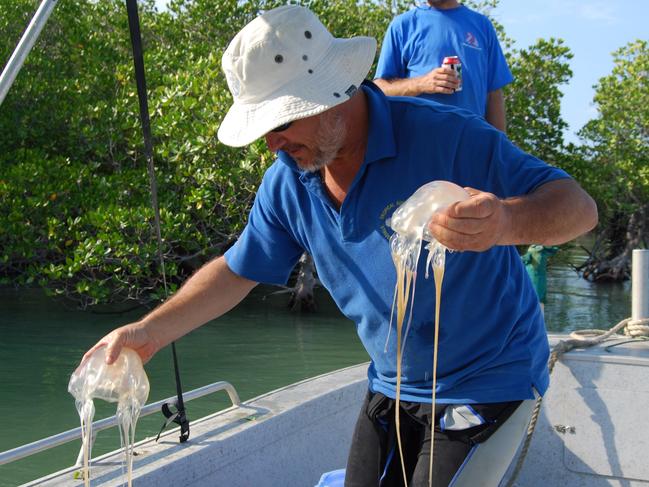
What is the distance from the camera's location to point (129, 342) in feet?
7.90

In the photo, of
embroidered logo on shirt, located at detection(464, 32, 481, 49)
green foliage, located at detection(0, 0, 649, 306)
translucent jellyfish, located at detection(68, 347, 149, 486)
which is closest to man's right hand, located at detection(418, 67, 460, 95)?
embroidered logo on shirt, located at detection(464, 32, 481, 49)

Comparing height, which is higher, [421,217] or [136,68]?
[136,68]

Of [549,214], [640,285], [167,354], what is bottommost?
[167,354]

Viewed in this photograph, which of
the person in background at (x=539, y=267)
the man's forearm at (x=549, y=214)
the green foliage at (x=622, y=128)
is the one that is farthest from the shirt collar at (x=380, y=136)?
the green foliage at (x=622, y=128)

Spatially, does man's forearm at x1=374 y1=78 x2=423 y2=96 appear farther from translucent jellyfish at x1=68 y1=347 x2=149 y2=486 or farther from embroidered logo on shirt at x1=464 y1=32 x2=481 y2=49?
translucent jellyfish at x1=68 y1=347 x2=149 y2=486

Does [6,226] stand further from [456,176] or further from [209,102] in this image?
[456,176]

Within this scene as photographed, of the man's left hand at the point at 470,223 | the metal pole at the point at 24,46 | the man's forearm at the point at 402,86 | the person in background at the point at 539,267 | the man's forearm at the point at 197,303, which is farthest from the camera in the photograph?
the person in background at the point at 539,267

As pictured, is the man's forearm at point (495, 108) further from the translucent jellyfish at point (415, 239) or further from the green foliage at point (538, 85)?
the green foliage at point (538, 85)

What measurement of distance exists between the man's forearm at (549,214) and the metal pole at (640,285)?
2692 millimetres

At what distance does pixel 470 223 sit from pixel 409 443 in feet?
3.05

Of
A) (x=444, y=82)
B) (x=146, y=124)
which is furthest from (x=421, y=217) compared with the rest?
(x=444, y=82)

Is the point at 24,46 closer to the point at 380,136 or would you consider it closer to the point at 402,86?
the point at 380,136

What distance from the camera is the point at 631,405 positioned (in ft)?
13.5

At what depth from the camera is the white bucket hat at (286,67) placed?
7.07 ft
